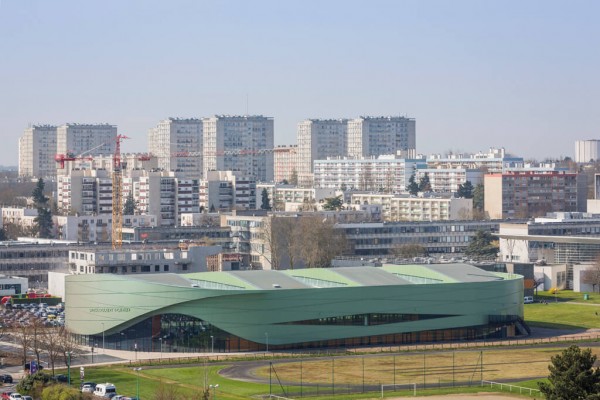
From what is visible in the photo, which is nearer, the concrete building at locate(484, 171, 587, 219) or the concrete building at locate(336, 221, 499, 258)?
the concrete building at locate(336, 221, 499, 258)

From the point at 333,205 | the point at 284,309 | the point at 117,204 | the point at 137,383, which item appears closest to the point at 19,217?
the point at 117,204

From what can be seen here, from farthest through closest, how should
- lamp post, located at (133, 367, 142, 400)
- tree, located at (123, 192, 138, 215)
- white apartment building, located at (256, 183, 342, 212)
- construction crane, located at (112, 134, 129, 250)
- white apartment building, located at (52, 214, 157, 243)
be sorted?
white apartment building, located at (256, 183, 342, 212)
tree, located at (123, 192, 138, 215)
white apartment building, located at (52, 214, 157, 243)
construction crane, located at (112, 134, 129, 250)
lamp post, located at (133, 367, 142, 400)

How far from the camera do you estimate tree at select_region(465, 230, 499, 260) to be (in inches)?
4919

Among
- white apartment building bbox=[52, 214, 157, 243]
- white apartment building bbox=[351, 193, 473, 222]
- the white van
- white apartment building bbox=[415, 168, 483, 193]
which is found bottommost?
the white van

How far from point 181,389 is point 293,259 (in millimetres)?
57755

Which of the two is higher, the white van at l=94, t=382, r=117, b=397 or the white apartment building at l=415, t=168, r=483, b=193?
the white apartment building at l=415, t=168, r=483, b=193

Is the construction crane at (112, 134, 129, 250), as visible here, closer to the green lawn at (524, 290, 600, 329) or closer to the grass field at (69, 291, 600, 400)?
the green lawn at (524, 290, 600, 329)

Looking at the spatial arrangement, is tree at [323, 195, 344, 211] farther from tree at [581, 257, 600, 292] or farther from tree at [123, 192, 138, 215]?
tree at [581, 257, 600, 292]

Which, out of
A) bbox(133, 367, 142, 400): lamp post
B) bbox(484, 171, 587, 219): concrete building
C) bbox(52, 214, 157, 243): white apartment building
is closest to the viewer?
bbox(133, 367, 142, 400): lamp post

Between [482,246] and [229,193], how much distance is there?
2008 inches

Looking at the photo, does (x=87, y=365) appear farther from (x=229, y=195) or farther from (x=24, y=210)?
(x=229, y=195)

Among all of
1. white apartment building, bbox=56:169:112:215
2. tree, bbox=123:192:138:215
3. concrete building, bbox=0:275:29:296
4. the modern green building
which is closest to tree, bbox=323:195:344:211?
tree, bbox=123:192:138:215

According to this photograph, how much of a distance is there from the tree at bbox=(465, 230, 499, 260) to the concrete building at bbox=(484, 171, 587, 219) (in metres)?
34.2

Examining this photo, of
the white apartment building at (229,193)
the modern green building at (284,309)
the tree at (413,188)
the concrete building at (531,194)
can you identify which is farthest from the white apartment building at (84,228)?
the modern green building at (284,309)
